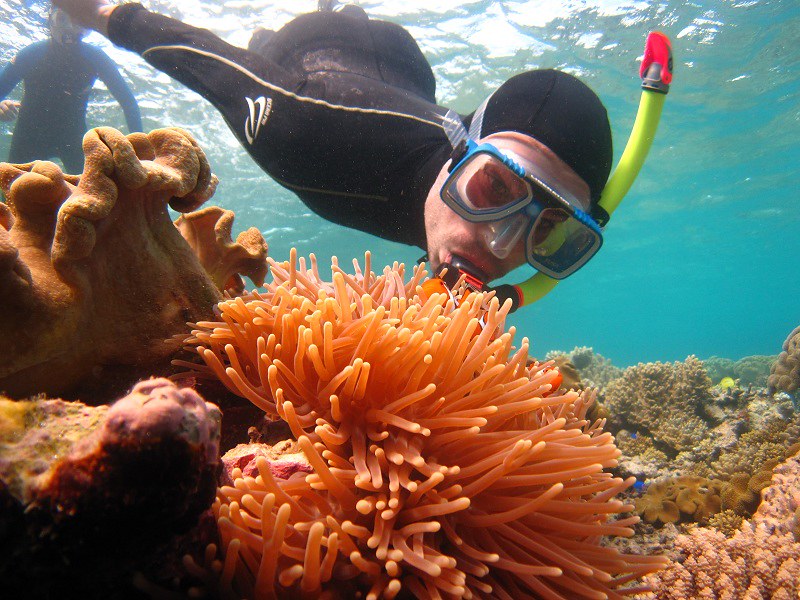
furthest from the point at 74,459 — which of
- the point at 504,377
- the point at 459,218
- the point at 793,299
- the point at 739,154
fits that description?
the point at 793,299

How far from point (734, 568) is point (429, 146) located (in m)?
3.71

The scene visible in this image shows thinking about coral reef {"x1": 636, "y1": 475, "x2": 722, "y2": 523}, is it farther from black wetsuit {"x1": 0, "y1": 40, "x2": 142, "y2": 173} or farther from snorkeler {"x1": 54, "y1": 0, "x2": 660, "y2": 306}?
black wetsuit {"x1": 0, "y1": 40, "x2": 142, "y2": 173}

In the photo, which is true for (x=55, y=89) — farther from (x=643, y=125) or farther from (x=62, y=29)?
(x=643, y=125)

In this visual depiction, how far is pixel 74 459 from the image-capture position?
74 centimetres

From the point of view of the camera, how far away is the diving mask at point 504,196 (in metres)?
3.42

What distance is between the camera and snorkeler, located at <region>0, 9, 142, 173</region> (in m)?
9.06

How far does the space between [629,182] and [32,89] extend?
38.5 feet

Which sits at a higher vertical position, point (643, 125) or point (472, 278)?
point (643, 125)

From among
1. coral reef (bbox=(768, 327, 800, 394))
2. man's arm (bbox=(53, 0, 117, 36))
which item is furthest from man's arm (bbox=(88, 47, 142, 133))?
coral reef (bbox=(768, 327, 800, 394))

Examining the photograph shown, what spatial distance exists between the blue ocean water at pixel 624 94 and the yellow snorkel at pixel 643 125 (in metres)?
9.90

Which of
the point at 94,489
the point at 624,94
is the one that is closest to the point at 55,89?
the point at 94,489

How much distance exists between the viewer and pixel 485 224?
3.54 m

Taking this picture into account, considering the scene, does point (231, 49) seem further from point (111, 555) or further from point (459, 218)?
point (111, 555)

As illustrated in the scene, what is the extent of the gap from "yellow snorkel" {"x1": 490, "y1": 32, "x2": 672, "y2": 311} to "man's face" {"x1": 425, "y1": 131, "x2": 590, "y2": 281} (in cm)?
28
